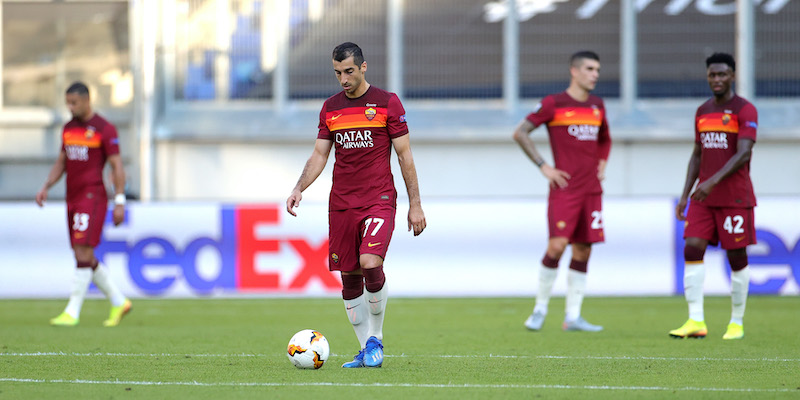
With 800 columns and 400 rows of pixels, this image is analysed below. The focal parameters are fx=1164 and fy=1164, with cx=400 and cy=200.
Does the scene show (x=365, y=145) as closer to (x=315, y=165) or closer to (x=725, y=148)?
(x=315, y=165)

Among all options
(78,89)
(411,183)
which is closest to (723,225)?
(411,183)

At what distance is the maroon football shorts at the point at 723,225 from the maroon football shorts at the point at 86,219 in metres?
5.10

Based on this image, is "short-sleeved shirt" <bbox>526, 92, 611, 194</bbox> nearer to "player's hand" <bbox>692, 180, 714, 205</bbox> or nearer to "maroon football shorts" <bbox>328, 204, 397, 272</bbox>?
"player's hand" <bbox>692, 180, 714, 205</bbox>

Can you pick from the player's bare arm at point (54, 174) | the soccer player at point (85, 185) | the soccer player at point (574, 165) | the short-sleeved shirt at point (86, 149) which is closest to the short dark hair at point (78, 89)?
the soccer player at point (85, 185)

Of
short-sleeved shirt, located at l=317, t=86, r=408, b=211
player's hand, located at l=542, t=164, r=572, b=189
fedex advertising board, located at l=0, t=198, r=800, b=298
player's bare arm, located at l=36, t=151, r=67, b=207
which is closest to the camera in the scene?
short-sleeved shirt, located at l=317, t=86, r=408, b=211

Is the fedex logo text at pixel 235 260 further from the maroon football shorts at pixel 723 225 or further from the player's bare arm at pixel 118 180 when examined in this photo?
the maroon football shorts at pixel 723 225

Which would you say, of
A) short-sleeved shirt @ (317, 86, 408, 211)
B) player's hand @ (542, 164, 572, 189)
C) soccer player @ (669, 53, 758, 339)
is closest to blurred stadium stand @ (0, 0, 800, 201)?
player's hand @ (542, 164, 572, 189)

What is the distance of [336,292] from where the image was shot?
13531mm

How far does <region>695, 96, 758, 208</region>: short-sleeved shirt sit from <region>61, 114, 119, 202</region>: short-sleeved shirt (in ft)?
16.8

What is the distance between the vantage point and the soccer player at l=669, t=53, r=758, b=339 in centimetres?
873

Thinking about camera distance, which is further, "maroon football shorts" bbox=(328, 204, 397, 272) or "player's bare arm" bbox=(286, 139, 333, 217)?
"player's bare arm" bbox=(286, 139, 333, 217)

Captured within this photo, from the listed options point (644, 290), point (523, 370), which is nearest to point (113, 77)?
point (644, 290)

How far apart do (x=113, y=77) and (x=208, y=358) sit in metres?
12.3

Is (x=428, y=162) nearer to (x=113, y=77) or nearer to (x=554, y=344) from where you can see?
(x=113, y=77)
